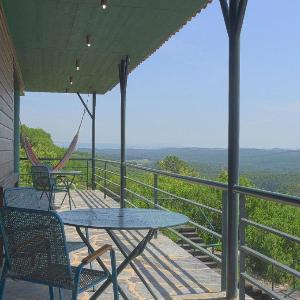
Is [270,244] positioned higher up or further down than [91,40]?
further down

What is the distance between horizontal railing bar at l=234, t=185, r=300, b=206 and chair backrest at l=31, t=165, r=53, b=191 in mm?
3653

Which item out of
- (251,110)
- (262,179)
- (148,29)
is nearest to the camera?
(148,29)

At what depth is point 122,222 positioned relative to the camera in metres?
2.49

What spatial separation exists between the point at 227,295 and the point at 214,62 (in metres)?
66.5

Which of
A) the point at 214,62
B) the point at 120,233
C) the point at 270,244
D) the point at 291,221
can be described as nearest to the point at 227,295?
the point at 120,233

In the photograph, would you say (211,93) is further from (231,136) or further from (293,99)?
(231,136)

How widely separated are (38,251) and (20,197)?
4.43 feet

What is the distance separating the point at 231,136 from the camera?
126 inches

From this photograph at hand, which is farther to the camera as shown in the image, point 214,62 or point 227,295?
point 214,62

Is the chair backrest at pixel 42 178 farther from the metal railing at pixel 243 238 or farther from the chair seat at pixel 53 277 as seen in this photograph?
the chair seat at pixel 53 277

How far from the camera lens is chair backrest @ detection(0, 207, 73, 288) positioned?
2.09m

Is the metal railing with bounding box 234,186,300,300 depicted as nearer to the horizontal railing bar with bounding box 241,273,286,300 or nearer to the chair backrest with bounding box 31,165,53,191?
the horizontal railing bar with bounding box 241,273,286,300

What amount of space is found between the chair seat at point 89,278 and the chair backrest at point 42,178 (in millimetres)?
3956

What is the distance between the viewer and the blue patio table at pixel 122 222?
236 cm
